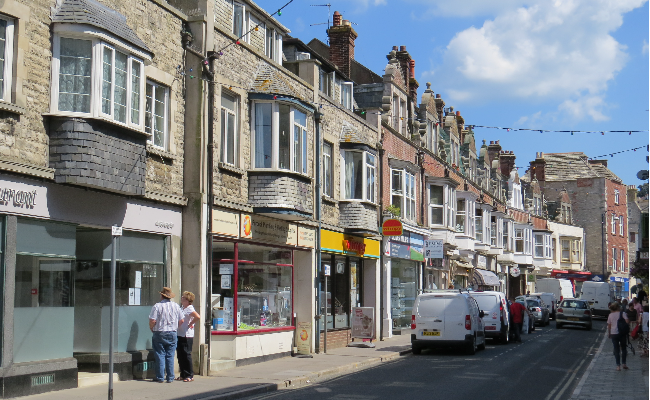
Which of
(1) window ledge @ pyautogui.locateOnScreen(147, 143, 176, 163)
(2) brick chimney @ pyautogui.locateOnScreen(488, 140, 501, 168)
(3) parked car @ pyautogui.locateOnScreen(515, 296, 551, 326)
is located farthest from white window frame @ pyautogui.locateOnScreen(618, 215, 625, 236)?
(1) window ledge @ pyautogui.locateOnScreen(147, 143, 176, 163)

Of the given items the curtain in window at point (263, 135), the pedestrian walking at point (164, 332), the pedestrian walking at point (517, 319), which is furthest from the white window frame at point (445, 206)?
the pedestrian walking at point (164, 332)

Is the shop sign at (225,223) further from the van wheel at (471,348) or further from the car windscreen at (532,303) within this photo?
the car windscreen at (532,303)

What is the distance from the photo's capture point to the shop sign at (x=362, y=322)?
24.8 metres

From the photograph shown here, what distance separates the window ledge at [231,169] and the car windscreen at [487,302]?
41.8ft

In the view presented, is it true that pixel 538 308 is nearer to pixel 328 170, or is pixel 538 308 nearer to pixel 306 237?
pixel 328 170

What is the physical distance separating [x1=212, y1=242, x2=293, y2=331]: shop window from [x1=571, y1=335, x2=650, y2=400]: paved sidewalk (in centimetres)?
795

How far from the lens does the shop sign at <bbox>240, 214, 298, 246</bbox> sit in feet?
62.6

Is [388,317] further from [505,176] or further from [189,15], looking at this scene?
[505,176]

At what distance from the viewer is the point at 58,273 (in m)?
→ 13.3

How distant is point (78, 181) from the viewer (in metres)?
12.9

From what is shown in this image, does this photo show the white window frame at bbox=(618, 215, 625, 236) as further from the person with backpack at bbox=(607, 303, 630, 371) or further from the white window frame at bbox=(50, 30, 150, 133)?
the white window frame at bbox=(50, 30, 150, 133)

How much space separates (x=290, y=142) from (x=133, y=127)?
21.8ft

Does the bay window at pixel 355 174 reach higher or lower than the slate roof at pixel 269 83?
lower

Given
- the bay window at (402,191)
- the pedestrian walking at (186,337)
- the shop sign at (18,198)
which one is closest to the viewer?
the shop sign at (18,198)
